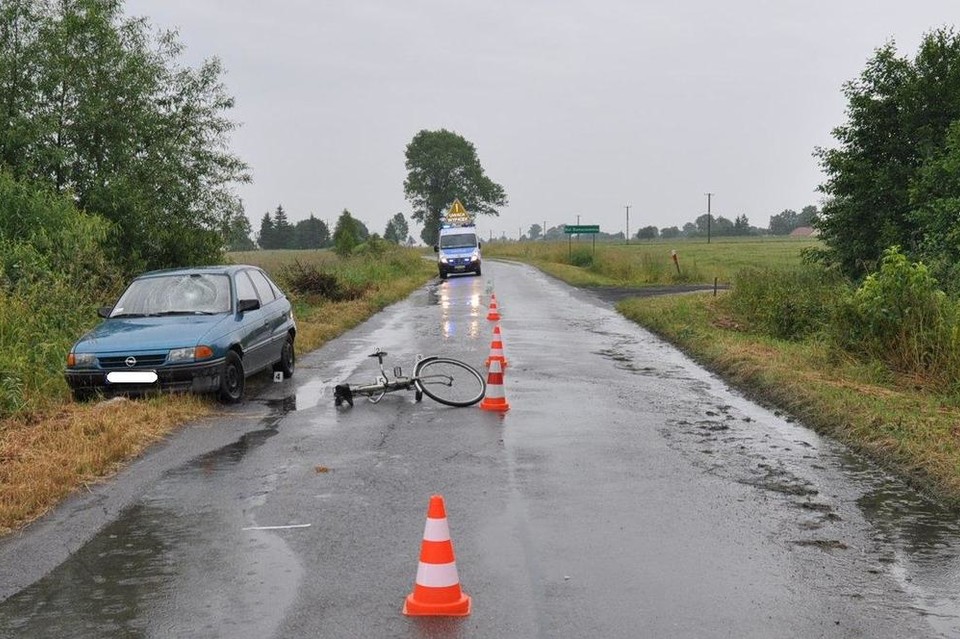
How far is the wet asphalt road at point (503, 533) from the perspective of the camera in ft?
14.0

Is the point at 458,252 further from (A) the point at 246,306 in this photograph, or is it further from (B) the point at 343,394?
(B) the point at 343,394

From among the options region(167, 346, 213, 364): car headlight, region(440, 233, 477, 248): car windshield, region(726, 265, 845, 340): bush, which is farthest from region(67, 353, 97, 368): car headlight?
region(440, 233, 477, 248): car windshield

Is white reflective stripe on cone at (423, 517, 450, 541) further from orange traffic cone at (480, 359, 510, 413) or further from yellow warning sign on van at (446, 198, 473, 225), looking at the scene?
yellow warning sign on van at (446, 198, 473, 225)

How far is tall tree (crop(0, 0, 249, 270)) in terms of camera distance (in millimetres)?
17578

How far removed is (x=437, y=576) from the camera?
432cm

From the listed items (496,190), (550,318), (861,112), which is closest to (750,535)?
(550,318)

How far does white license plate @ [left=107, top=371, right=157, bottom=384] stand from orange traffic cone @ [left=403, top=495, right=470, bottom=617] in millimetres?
6236

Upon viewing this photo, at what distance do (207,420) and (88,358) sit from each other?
159 cm

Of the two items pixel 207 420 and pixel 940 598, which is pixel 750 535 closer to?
pixel 940 598

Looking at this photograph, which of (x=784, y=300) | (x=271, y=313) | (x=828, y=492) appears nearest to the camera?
(x=828, y=492)

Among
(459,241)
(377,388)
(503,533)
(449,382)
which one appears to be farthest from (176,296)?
→ (459,241)

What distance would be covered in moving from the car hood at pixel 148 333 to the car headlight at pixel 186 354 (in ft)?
0.20

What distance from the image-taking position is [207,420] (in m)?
9.42

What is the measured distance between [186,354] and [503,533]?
5503 millimetres
